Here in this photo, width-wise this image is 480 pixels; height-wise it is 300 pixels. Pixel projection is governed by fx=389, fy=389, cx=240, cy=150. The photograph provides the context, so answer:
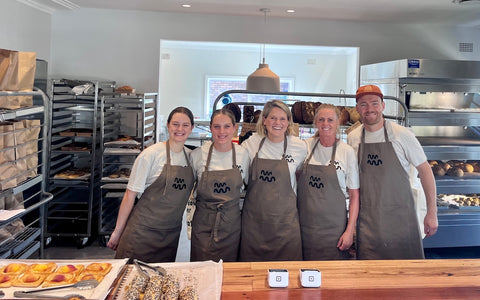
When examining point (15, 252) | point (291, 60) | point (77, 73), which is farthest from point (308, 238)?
point (291, 60)

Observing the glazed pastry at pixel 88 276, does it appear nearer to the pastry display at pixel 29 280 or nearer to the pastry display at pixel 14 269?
the pastry display at pixel 29 280

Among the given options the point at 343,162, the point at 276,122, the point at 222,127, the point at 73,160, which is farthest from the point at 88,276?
the point at 73,160

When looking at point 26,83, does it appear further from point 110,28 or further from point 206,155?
point 110,28

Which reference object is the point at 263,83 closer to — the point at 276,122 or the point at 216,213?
the point at 276,122

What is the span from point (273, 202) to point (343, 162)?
0.46m

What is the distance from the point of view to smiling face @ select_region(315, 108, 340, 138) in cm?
221

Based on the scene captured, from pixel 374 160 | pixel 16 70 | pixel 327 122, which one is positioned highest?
pixel 16 70

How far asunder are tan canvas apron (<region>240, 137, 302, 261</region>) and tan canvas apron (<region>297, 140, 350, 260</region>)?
7cm

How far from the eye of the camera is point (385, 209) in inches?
89.4

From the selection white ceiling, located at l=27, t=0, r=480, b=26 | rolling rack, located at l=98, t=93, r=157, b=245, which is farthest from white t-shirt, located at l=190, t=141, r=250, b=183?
white ceiling, located at l=27, t=0, r=480, b=26

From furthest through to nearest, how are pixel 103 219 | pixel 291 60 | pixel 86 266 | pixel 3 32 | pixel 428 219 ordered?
pixel 291 60
pixel 103 219
pixel 3 32
pixel 428 219
pixel 86 266

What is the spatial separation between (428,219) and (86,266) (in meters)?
1.95

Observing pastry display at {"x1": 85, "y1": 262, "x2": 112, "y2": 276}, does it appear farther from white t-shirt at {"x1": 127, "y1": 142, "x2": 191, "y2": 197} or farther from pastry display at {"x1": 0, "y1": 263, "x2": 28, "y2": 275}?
white t-shirt at {"x1": 127, "y1": 142, "x2": 191, "y2": 197}

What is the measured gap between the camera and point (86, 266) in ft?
4.86
